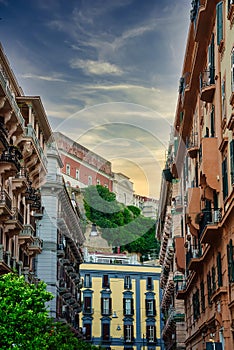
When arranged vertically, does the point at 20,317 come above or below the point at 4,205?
below

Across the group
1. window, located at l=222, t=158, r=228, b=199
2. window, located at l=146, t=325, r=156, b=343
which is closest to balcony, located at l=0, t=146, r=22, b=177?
window, located at l=222, t=158, r=228, b=199

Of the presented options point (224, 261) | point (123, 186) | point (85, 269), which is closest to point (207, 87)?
point (224, 261)

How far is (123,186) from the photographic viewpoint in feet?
254

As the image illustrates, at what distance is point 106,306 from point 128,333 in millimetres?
4982

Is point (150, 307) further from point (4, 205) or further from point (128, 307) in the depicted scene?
point (4, 205)

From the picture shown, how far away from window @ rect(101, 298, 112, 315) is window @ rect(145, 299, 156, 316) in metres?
5.74

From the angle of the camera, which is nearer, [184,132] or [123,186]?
[184,132]

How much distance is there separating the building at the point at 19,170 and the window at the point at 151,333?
47.4 metres

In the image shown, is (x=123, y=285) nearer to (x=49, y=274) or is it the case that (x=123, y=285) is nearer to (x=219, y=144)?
(x=49, y=274)

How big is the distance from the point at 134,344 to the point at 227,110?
3150 inches

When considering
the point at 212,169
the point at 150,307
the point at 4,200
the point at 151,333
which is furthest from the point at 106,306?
the point at 212,169

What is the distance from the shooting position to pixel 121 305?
103 m

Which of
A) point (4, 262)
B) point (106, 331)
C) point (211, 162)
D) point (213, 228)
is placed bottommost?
point (213, 228)

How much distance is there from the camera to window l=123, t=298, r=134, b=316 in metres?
103
